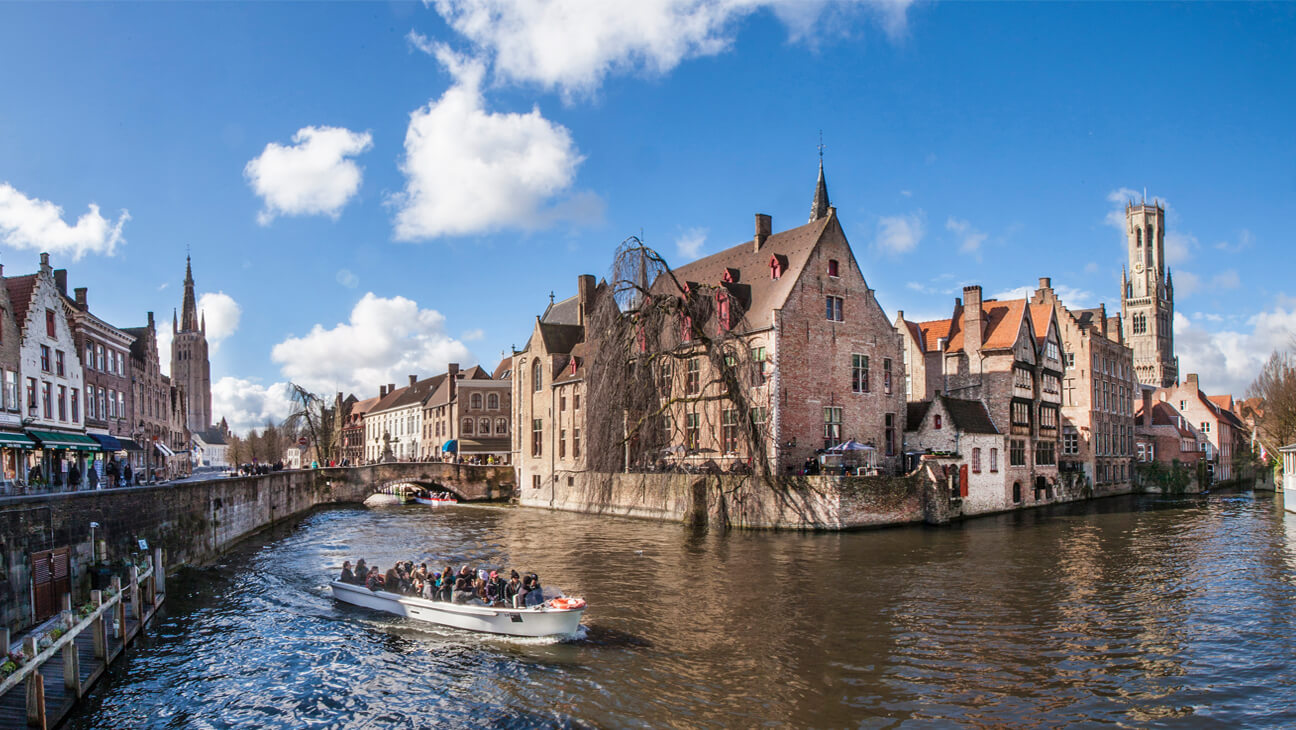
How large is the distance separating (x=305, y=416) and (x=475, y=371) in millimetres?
16969

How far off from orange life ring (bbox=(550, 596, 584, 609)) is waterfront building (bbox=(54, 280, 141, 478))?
28127mm

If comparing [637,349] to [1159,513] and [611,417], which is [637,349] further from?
[1159,513]

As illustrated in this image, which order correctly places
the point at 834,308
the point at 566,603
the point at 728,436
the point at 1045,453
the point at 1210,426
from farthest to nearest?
the point at 1210,426
the point at 1045,453
the point at 728,436
the point at 834,308
the point at 566,603

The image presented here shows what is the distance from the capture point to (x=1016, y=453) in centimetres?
4450

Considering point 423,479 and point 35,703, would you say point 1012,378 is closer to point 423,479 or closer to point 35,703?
point 423,479

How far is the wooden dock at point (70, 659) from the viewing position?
1145cm

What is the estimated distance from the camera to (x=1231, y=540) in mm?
30641

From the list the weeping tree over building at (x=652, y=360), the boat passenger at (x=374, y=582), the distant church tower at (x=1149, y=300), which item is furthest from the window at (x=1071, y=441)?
the distant church tower at (x=1149, y=300)

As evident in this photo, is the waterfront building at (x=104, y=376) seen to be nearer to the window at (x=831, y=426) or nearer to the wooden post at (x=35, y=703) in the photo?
the wooden post at (x=35, y=703)

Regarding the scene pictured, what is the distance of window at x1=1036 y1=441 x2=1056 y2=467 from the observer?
47253 mm

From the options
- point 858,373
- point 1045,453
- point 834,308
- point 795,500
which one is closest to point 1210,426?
point 1045,453

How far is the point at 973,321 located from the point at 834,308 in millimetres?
11008

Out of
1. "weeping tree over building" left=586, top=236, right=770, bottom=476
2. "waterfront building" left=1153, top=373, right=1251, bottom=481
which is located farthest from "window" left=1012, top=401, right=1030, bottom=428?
"waterfront building" left=1153, top=373, right=1251, bottom=481

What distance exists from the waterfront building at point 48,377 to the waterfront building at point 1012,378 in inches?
1482
